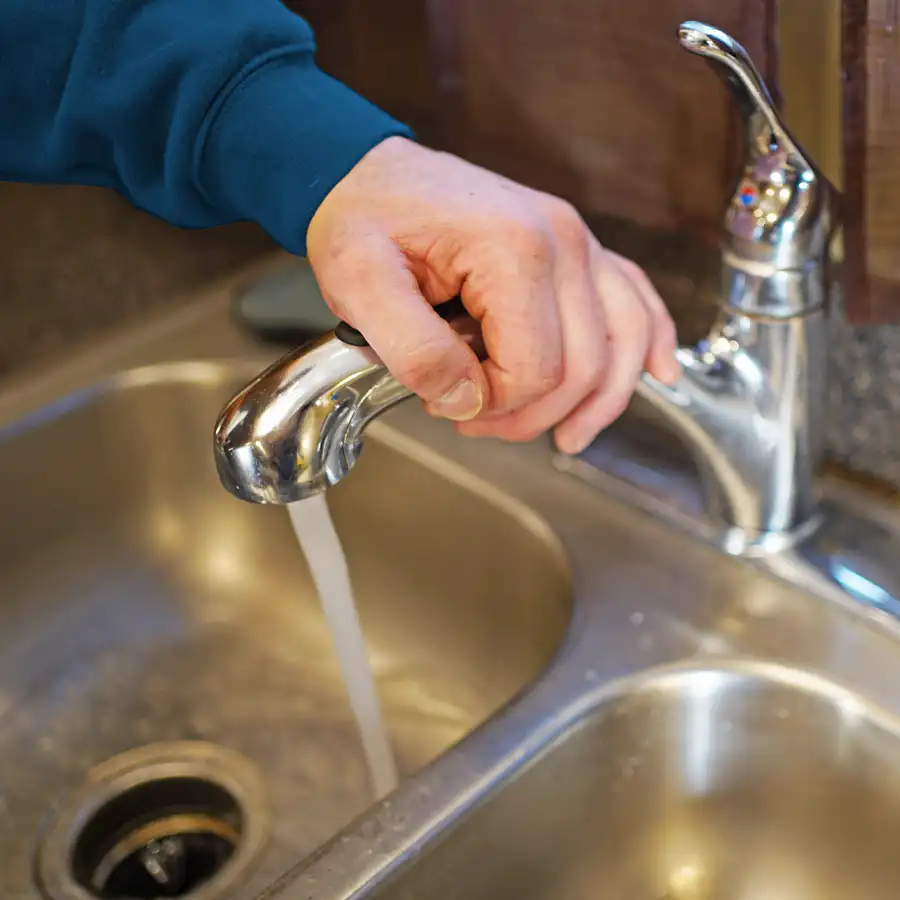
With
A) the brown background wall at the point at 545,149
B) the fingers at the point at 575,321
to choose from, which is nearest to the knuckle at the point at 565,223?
the fingers at the point at 575,321

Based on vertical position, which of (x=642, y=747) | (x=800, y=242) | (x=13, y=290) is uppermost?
(x=800, y=242)

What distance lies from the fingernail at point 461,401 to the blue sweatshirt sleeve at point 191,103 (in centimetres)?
10

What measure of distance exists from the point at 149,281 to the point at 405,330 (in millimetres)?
432

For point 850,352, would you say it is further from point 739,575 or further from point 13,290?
point 13,290

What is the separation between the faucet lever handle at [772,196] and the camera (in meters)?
0.43

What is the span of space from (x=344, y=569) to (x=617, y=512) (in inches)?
6.3

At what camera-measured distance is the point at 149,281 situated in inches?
30.0

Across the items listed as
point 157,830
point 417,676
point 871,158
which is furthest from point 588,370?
point 157,830

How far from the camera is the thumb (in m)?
0.39

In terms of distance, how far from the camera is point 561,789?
0.48 meters

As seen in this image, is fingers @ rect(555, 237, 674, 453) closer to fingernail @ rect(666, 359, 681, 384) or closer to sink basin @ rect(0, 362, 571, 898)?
fingernail @ rect(666, 359, 681, 384)

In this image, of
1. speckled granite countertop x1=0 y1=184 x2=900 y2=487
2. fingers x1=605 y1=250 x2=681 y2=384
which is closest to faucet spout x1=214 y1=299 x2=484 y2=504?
fingers x1=605 y1=250 x2=681 y2=384

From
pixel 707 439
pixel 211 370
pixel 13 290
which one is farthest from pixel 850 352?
pixel 13 290

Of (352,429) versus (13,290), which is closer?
(352,429)
